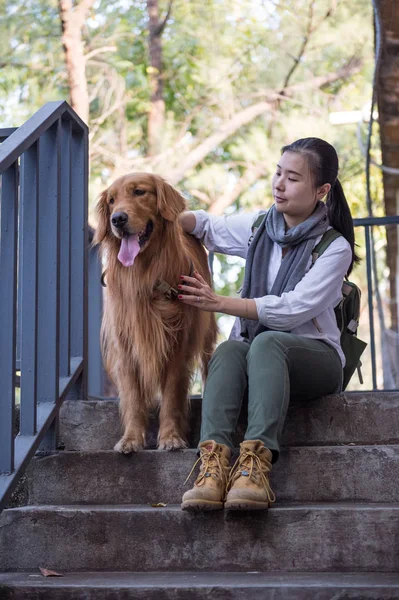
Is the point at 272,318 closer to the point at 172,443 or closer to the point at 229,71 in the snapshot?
the point at 172,443

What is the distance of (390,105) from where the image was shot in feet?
19.0

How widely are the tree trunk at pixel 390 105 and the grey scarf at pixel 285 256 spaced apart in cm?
215

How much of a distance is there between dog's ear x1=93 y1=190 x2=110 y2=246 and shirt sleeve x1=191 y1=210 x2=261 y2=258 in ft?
1.38

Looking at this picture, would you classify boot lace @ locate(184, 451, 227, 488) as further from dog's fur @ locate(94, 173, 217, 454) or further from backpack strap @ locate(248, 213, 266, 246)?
backpack strap @ locate(248, 213, 266, 246)

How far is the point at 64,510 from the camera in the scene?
2.54 m

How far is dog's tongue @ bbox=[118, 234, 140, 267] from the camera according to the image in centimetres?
313

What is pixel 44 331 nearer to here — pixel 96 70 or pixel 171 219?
pixel 171 219

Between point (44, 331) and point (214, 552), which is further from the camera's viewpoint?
point (44, 331)

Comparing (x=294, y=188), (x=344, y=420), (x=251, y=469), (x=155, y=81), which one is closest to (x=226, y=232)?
(x=294, y=188)

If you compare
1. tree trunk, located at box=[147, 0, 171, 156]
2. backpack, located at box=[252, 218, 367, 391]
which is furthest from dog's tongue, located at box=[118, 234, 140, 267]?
tree trunk, located at box=[147, 0, 171, 156]

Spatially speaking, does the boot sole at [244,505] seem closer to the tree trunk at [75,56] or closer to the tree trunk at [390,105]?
the tree trunk at [390,105]

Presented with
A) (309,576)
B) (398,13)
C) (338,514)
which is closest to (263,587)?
(309,576)

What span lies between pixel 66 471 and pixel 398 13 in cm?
342

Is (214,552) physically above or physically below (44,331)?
below
